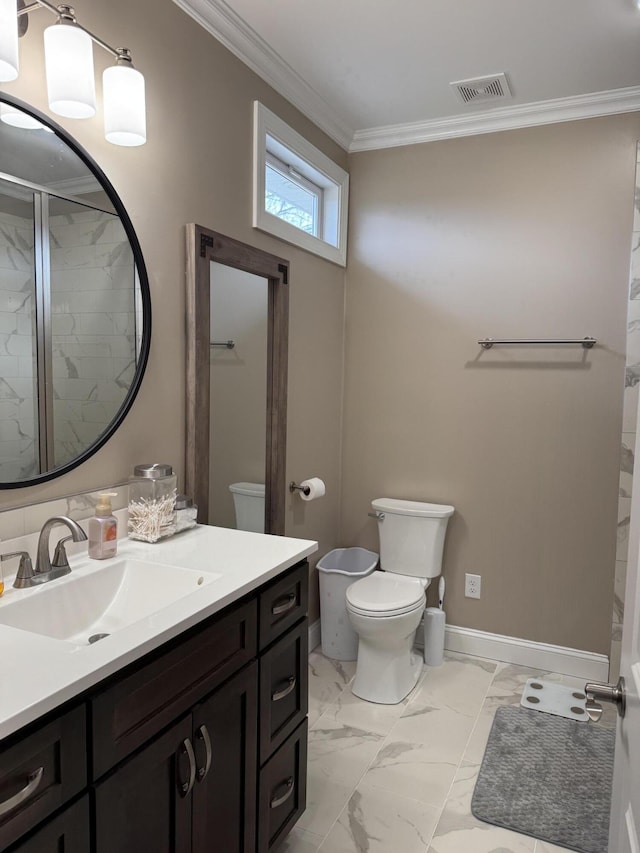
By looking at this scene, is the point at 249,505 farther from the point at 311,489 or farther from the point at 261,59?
the point at 261,59

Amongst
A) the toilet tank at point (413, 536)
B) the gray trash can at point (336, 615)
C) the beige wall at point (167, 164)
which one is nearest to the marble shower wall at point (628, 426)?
the toilet tank at point (413, 536)

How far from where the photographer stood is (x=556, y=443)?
289 centimetres

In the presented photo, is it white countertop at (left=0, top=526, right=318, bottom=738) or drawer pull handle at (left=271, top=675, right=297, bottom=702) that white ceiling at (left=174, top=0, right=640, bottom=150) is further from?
drawer pull handle at (left=271, top=675, right=297, bottom=702)

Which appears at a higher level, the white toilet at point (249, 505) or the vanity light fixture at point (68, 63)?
the vanity light fixture at point (68, 63)

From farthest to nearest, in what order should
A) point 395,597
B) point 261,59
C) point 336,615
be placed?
point 336,615
point 395,597
point 261,59

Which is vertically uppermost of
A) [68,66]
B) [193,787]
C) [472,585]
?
[68,66]

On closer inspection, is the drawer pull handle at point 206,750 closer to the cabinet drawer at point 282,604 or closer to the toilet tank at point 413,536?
the cabinet drawer at point 282,604

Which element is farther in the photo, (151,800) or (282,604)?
(282,604)

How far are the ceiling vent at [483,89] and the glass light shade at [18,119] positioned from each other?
184 cm

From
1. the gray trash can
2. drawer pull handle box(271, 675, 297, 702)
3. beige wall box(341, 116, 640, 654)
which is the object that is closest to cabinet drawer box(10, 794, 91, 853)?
drawer pull handle box(271, 675, 297, 702)

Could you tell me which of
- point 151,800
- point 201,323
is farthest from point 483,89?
point 151,800

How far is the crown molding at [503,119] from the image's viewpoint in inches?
106

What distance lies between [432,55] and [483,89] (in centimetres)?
38

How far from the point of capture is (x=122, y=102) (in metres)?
1.57
